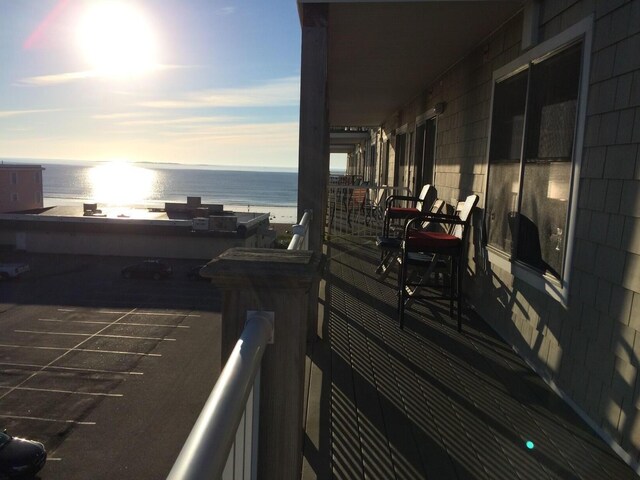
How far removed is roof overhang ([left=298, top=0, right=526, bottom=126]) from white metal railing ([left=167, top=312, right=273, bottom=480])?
2786 mm

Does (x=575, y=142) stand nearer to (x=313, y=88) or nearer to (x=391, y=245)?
(x=313, y=88)

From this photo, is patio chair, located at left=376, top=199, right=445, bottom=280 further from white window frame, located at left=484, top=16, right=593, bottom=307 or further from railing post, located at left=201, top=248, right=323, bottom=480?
railing post, located at left=201, top=248, right=323, bottom=480

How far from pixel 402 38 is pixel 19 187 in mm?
40046

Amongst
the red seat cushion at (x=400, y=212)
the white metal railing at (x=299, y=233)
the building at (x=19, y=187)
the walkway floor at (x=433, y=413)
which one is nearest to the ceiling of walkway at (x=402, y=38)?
the white metal railing at (x=299, y=233)

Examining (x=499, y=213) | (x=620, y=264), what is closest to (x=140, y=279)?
(x=499, y=213)

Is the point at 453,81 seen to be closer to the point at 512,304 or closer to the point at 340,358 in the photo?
the point at 512,304

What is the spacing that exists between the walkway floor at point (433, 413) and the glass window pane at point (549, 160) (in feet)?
2.49

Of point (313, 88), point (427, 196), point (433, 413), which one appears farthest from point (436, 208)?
point (433, 413)

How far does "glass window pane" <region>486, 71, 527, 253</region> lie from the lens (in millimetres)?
3510

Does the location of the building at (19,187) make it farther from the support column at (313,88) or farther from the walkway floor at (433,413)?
the walkway floor at (433,413)

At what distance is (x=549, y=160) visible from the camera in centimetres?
301

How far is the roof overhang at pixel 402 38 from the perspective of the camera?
3643 mm

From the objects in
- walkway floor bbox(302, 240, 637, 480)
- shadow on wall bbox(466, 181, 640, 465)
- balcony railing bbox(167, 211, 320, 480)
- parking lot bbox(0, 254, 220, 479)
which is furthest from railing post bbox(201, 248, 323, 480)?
parking lot bbox(0, 254, 220, 479)

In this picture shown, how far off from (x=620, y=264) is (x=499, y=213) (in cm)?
158
